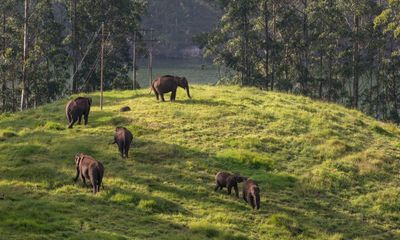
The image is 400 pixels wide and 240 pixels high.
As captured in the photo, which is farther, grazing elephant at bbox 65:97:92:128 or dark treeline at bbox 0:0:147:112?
dark treeline at bbox 0:0:147:112

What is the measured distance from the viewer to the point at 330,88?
2653 inches

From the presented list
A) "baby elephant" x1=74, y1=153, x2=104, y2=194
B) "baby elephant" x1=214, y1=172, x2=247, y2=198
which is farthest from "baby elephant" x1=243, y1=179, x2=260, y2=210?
"baby elephant" x1=74, y1=153, x2=104, y2=194

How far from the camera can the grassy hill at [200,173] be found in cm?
1767

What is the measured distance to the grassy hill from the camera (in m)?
17.7

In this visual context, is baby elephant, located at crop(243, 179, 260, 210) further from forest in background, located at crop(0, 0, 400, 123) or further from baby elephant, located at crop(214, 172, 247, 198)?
forest in background, located at crop(0, 0, 400, 123)

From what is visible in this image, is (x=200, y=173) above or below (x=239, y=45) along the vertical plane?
below

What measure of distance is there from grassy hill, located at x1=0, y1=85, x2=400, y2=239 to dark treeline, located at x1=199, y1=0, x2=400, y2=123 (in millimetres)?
30477

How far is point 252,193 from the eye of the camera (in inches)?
778

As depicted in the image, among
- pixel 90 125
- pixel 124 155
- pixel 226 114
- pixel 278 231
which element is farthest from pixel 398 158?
pixel 90 125

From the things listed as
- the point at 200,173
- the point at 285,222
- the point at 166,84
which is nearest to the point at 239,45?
the point at 166,84

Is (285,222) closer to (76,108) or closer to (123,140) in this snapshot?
(123,140)

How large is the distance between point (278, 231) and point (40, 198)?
27.1ft

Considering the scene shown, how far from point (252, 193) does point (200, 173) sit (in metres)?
3.67

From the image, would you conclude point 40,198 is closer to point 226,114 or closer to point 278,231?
point 278,231
